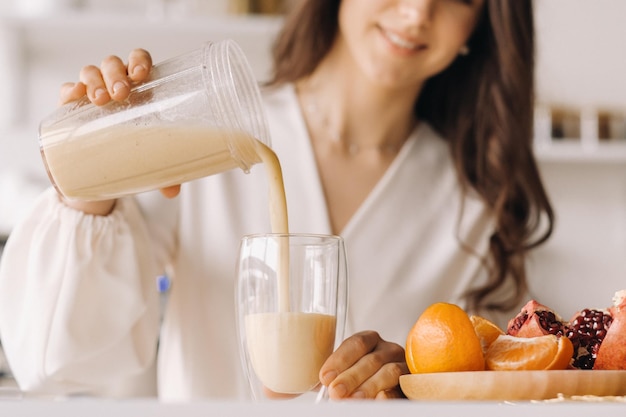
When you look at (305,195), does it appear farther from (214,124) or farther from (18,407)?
(18,407)

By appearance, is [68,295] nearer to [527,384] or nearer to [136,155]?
[136,155]

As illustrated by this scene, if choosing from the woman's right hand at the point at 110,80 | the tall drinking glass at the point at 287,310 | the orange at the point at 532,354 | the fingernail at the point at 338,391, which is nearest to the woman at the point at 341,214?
the woman's right hand at the point at 110,80

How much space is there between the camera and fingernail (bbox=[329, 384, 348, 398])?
27.5 inches

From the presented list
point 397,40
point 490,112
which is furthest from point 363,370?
point 490,112

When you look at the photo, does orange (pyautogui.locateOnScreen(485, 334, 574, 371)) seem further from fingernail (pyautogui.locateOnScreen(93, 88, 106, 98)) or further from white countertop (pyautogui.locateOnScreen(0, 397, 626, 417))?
fingernail (pyautogui.locateOnScreen(93, 88, 106, 98))

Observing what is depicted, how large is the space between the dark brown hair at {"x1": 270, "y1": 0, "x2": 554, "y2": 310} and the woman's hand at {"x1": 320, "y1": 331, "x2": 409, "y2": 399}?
890 millimetres

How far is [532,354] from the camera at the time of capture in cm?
60

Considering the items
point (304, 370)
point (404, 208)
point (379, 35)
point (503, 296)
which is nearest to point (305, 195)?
point (404, 208)

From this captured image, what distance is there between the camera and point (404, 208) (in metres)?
1.68

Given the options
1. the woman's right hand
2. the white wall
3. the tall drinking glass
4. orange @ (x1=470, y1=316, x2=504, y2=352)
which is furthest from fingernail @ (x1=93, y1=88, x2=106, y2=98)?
the white wall

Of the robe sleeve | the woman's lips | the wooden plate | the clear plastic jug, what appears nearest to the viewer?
the wooden plate

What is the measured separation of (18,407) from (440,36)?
47.2 inches

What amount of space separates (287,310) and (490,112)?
3.38 feet

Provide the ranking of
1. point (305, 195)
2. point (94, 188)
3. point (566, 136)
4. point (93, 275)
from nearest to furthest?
point (94, 188) < point (93, 275) < point (305, 195) < point (566, 136)
